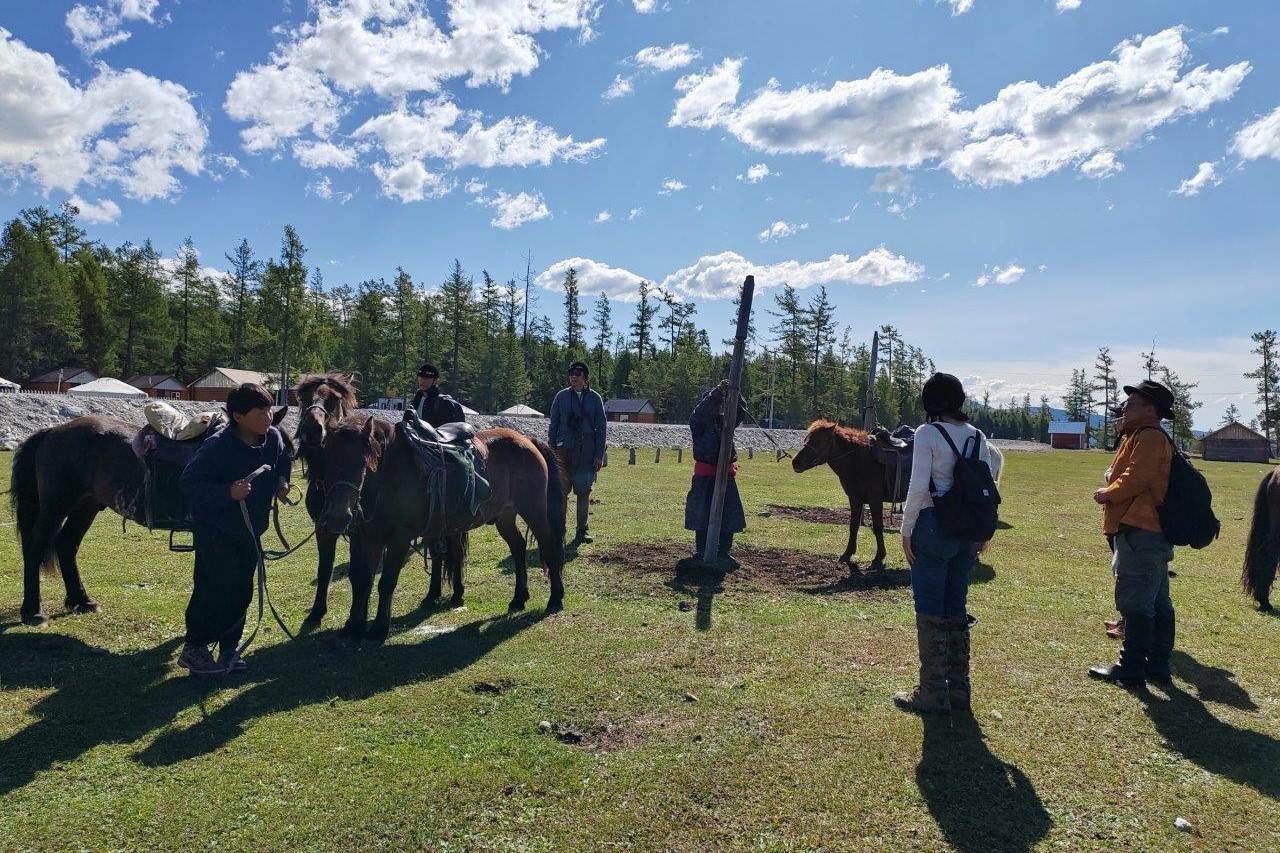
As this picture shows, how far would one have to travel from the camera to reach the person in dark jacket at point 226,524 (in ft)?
15.1

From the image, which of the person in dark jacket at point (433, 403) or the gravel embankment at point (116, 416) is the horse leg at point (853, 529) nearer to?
the person in dark jacket at point (433, 403)

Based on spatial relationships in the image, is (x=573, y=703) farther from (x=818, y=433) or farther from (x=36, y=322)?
(x=36, y=322)

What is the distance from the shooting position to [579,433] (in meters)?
9.92

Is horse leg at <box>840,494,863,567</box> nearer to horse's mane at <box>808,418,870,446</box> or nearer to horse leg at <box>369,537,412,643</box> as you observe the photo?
horse's mane at <box>808,418,870,446</box>

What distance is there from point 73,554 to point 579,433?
230 inches

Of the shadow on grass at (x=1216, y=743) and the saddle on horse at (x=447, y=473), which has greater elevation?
the saddle on horse at (x=447, y=473)

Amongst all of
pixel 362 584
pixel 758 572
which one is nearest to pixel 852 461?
pixel 758 572

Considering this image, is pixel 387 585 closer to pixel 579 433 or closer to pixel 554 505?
pixel 554 505

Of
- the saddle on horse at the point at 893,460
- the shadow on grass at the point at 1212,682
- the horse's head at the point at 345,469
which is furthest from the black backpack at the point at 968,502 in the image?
the saddle on horse at the point at 893,460

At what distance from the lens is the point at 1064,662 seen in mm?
5492

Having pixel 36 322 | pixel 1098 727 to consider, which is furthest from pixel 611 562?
pixel 36 322

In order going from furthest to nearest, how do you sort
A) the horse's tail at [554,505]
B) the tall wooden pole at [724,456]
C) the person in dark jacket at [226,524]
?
the tall wooden pole at [724,456] < the horse's tail at [554,505] < the person in dark jacket at [226,524]

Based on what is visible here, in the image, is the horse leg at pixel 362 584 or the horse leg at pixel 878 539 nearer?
the horse leg at pixel 362 584

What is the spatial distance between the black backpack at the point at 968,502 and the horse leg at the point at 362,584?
433 cm
